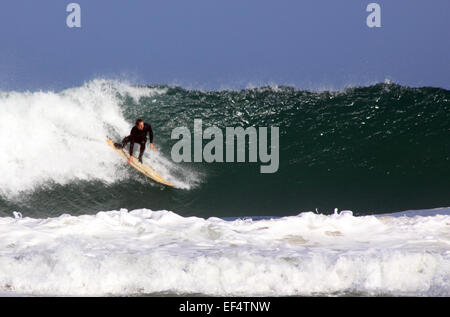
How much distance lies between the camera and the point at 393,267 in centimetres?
616

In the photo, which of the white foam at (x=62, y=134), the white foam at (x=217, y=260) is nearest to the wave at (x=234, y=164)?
the white foam at (x=62, y=134)

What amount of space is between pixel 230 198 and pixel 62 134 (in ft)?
15.9

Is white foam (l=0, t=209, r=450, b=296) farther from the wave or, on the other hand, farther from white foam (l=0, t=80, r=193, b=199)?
white foam (l=0, t=80, r=193, b=199)

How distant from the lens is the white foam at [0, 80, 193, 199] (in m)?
13.9

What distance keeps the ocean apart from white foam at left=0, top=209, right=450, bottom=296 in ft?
0.05

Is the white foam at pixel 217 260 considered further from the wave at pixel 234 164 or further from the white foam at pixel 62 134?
the white foam at pixel 62 134

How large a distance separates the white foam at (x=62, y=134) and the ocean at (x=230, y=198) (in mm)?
39

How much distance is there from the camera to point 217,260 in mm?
6180

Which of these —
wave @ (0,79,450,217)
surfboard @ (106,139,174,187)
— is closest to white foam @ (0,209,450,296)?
wave @ (0,79,450,217)

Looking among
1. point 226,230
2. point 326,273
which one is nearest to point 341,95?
point 226,230

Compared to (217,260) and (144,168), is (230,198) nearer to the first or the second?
(144,168)

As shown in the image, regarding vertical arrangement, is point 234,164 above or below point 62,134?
below

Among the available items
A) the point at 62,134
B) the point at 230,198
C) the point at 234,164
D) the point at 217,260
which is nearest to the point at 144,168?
the point at 230,198
